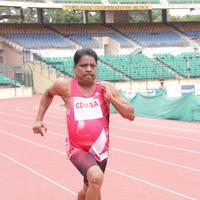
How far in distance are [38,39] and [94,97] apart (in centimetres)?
3694

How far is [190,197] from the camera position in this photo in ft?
22.1

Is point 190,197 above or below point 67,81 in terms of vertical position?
below

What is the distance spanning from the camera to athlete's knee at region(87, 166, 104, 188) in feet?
14.8

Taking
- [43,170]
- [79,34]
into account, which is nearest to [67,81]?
[43,170]

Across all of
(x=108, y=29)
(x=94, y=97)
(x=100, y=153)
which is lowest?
→ (x=100, y=153)

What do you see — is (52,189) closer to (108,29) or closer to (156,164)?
(156,164)

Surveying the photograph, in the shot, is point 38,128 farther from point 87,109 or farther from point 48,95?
point 87,109

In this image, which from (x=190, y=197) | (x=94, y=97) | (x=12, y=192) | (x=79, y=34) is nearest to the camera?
(x=94, y=97)

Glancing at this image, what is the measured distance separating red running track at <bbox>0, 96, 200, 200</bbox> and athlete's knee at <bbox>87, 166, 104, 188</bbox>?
2334 mm

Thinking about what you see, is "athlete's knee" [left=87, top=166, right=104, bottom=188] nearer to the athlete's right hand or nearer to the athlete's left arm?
the athlete's left arm

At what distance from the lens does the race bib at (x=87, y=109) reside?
475cm

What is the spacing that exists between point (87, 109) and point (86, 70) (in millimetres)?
342

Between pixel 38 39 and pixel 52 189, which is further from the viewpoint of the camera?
pixel 38 39

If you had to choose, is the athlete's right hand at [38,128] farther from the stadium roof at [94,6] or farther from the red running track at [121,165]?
the stadium roof at [94,6]
